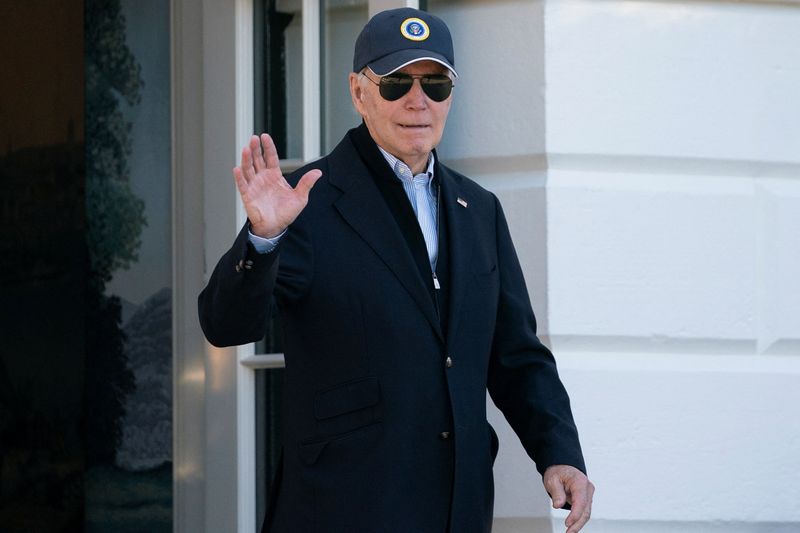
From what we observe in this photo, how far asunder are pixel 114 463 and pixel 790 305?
7.42ft

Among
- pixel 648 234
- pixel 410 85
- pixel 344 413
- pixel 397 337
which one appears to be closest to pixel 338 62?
pixel 648 234

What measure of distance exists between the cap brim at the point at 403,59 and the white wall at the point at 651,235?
100cm

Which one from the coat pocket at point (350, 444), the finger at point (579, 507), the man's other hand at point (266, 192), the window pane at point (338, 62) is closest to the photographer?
the man's other hand at point (266, 192)

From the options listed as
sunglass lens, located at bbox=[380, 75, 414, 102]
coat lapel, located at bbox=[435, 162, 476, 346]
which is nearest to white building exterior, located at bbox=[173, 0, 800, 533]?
coat lapel, located at bbox=[435, 162, 476, 346]

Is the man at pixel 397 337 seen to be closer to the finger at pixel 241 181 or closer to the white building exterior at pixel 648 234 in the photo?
the finger at pixel 241 181

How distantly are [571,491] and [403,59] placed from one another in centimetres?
95

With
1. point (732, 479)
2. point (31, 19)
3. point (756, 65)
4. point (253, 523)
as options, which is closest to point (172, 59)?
point (31, 19)

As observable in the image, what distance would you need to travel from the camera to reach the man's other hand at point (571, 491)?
3053 mm

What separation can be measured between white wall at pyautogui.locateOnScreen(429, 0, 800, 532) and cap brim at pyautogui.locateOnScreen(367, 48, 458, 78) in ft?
3.28

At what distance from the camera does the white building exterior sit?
158 inches

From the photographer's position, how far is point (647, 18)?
414 cm

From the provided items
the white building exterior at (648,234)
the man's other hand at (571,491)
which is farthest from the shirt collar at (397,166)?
the white building exterior at (648,234)

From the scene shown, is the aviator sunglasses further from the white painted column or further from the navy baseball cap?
the white painted column

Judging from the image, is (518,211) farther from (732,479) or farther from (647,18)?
(732,479)
